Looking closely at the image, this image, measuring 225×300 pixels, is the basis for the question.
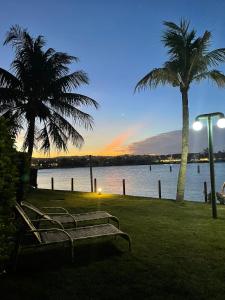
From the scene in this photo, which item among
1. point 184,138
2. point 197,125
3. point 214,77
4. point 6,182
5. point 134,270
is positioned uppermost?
point 214,77

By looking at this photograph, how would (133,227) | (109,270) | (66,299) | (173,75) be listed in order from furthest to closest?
(173,75) < (133,227) < (109,270) < (66,299)

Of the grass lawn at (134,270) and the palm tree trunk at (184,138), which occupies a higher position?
the palm tree trunk at (184,138)

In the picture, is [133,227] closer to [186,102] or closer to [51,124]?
[186,102]

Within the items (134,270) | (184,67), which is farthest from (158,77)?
(134,270)

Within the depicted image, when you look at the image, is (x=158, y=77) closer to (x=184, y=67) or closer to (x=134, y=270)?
(x=184, y=67)

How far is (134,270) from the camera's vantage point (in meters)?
5.68

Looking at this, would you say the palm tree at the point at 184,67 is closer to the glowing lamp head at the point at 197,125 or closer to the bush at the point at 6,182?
the glowing lamp head at the point at 197,125

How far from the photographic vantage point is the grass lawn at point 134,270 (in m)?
4.84

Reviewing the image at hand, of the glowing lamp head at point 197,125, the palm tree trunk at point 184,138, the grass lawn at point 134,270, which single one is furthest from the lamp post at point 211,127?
the palm tree trunk at point 184,138

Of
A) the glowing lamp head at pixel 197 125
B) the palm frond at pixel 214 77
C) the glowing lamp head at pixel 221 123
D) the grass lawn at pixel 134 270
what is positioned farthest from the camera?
the palm frond at pixel 214 77

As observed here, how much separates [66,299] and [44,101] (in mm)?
18371

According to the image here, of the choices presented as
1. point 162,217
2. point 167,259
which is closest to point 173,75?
point 162,217

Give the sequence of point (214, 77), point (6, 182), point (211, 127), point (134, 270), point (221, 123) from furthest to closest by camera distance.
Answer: point (214, 77), point (211, 127), point (221, 123), point (134, 270), point (6, 182)

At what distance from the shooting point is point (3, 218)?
5.00m
